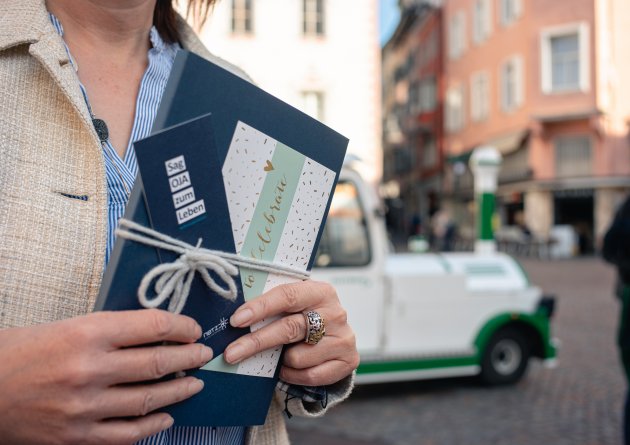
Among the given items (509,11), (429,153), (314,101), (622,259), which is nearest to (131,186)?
(622,259)

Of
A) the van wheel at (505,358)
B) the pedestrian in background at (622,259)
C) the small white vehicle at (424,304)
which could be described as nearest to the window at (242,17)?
the small white vehicle at (424,304)

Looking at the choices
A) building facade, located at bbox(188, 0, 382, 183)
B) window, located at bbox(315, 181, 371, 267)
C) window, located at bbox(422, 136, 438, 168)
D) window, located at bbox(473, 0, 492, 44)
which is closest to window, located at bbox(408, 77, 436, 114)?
window, located at bbox(422, 136, 438, 168)

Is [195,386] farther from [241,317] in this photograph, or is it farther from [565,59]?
[565,59]

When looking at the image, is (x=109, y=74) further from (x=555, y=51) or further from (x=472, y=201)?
(x=472, y=201)

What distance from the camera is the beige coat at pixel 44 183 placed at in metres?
0.87

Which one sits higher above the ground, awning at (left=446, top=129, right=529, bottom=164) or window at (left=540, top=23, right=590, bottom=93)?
window at (left=540, top=23, right=590, bottom=93)

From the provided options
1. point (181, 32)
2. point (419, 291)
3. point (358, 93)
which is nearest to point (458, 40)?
point (358, 93)

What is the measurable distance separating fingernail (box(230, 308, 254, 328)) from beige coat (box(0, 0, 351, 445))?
210 millimetres

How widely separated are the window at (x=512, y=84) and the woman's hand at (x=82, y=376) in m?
26.9

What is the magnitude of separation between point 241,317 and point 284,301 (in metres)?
0.08

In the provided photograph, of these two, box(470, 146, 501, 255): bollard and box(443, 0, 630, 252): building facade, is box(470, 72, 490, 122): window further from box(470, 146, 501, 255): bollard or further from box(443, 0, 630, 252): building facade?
box(470, 146, 501, 255): bollard

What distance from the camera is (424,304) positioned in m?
5.90

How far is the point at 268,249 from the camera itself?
952 mm

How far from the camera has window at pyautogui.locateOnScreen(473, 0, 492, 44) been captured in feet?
93.0
